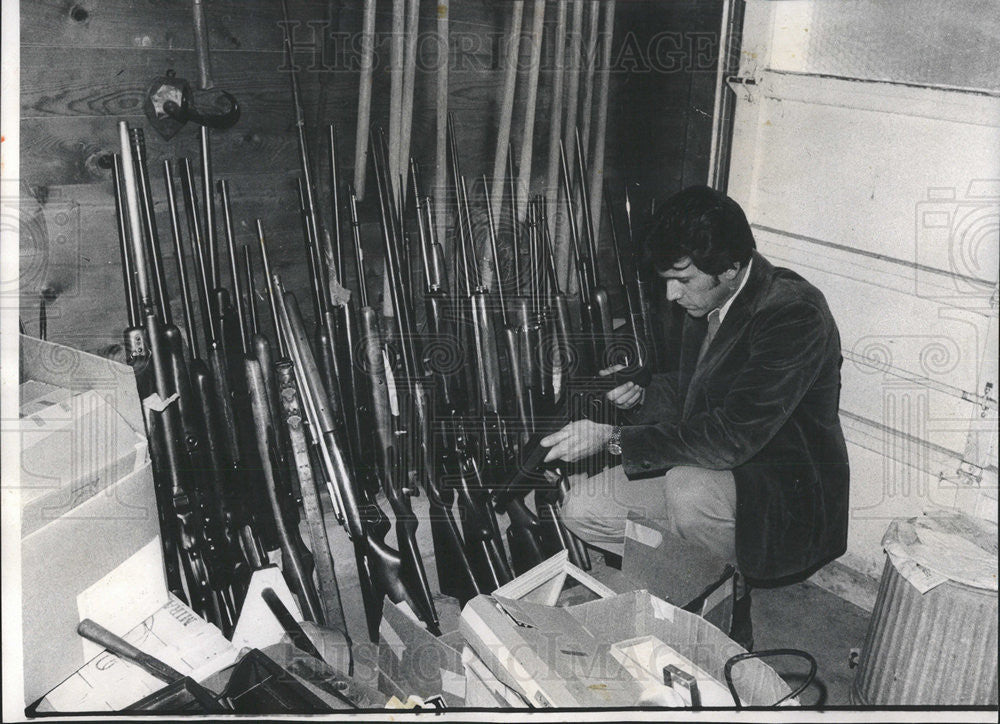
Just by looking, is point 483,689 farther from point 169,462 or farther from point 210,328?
point 210,328

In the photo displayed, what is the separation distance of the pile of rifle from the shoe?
0.42 m

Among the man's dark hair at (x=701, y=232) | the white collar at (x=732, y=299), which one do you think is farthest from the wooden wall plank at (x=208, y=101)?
the white collar at (x=732, y=299)

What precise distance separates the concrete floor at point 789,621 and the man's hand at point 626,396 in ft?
1.47

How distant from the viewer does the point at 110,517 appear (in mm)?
1693

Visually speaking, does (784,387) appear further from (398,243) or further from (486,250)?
Answer: (398,243)

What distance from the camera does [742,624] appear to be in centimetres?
216

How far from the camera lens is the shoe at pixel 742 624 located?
2139mm

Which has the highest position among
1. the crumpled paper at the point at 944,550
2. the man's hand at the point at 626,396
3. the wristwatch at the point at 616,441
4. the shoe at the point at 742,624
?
the man's hand at the point at 626,396

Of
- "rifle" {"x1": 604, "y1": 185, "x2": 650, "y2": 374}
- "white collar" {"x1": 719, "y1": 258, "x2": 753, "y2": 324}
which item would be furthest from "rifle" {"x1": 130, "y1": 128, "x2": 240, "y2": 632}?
"white collar" {"x1": 719, "y1": 258, "x2": 753, "y2": 324}

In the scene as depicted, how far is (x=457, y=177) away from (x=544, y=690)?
49.1 inches

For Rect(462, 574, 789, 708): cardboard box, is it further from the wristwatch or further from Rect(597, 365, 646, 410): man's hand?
Rect(597, 365, 646, 410): man's hand

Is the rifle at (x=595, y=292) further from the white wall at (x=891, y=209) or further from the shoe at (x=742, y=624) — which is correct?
the shoe at (x=742, y=624)

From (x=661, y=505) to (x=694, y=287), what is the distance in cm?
59

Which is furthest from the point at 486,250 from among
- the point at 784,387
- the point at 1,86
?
the point at 1,86
